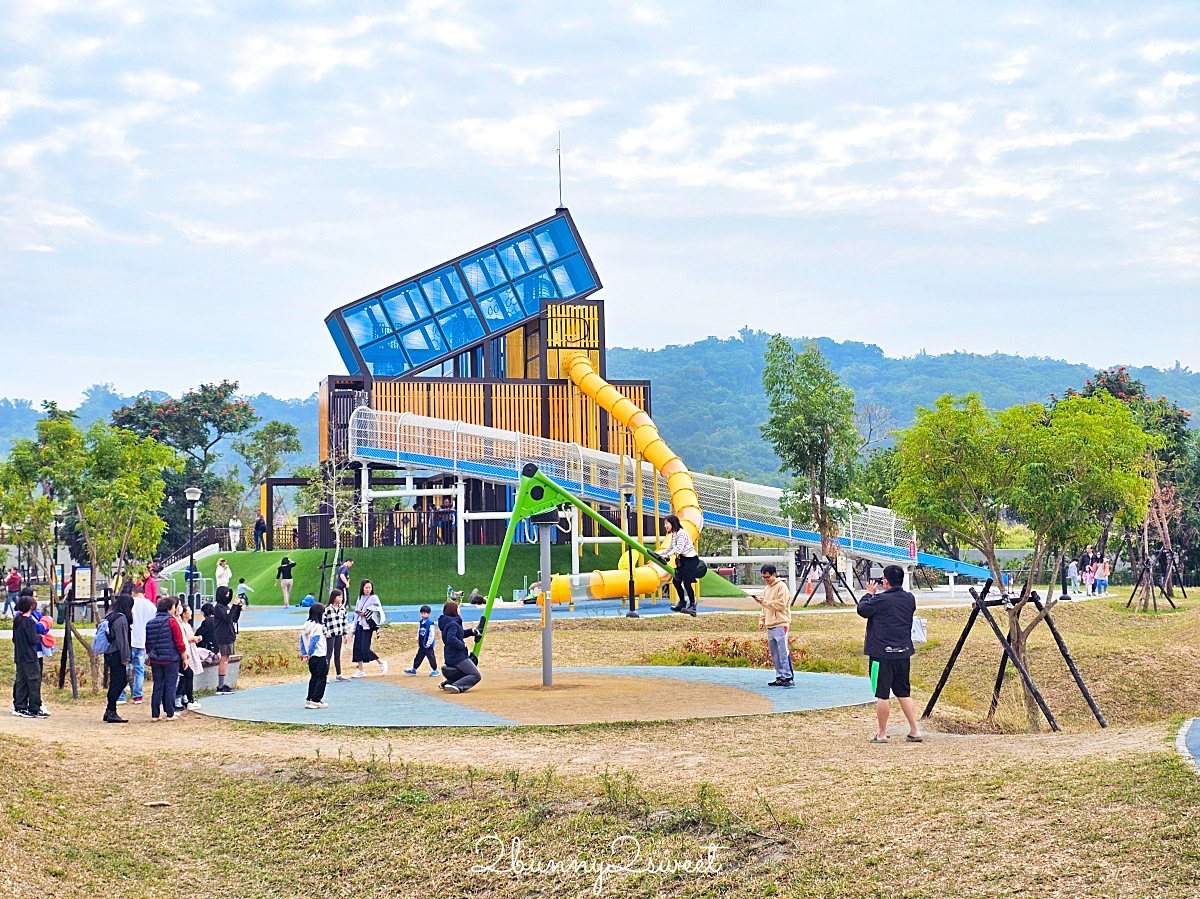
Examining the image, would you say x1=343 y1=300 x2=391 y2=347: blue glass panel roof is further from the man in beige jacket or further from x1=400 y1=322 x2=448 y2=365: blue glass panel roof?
the man in beige jacket

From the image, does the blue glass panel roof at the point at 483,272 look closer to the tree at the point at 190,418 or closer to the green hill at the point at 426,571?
the green hill at the point at 426,571

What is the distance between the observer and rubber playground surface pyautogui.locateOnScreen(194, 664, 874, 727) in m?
15.0

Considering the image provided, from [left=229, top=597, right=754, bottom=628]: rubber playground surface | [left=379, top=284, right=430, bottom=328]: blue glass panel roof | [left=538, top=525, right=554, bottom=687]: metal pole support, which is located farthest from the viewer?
[left=379, top=284, right=430, bottom=328]: blue glass panel roof

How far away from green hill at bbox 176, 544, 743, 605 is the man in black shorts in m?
23.7

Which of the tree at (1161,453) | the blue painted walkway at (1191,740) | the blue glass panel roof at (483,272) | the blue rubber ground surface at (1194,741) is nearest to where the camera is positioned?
the blue rubber ground surface at (1194,741)

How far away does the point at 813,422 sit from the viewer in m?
36.2

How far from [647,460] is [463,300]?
37.8ft

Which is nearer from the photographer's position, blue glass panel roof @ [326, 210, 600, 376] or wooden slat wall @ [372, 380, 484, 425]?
wooden slat wall @ [372, 380, 484, 425]

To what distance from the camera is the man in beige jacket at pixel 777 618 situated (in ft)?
53.5

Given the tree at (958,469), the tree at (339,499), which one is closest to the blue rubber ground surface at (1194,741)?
the tree at (958,469)

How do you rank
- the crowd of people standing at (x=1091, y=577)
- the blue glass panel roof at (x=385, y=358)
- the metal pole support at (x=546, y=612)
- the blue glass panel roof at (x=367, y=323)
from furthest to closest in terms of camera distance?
the blue glass panel roof at (x=385, y=358)
the blue glass panel roof at (x=367, y=323)
the crowd of people standing at (x=1091, y=577)
the metal pole support at (x=546, y=612)

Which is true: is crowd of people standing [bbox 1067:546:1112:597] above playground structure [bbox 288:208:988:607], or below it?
below

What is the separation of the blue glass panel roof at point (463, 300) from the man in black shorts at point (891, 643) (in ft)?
110

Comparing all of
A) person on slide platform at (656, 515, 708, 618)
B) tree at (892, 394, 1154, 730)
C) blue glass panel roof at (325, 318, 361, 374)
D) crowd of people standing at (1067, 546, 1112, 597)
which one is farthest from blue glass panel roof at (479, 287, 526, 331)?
tree at (892, 394, 1154, 730)
